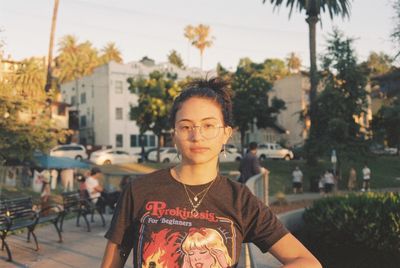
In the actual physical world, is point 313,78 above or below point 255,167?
above

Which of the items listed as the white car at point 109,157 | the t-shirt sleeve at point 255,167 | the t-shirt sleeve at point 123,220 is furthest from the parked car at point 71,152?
the t-shirt sleeve at point 123,220

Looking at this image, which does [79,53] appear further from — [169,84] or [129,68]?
[169,84]

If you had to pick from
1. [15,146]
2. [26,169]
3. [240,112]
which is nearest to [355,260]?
[15,146]

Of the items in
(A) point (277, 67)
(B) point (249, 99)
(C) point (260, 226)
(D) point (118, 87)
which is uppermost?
(A) point (277, 67)

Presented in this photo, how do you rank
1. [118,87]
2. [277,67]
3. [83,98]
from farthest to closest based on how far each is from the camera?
[277,67] → [83,98] → [118,87]

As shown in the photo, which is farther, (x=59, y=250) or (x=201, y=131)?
(x=59, y=250)

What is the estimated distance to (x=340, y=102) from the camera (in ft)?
93.2

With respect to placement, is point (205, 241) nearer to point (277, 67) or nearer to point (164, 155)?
point (164, 155)

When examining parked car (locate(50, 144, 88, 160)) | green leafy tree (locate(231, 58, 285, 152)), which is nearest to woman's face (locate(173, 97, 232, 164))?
parked car (locate(50, 144, 88, 160))

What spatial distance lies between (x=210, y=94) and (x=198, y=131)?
19 centimetres

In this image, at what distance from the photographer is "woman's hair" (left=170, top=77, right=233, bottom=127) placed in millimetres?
2094

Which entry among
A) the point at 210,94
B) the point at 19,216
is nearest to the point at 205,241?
the point at 210,94

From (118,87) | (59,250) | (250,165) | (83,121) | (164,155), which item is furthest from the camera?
(83,121)

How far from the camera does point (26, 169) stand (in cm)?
2556
